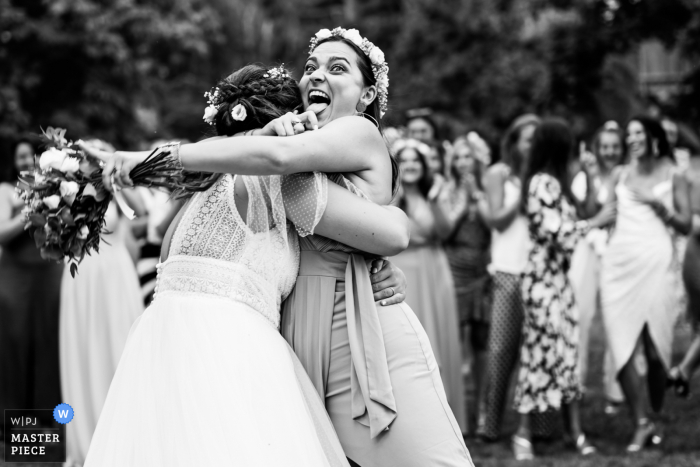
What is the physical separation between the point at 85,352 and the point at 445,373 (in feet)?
9.40

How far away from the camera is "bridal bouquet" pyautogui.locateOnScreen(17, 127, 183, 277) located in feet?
10.4

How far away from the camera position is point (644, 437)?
6.75m

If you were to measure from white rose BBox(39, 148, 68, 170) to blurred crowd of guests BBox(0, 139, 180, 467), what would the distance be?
3103 millimetres

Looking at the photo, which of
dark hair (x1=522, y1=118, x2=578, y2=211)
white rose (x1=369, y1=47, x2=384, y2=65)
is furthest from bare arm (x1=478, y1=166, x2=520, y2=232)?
white rose (x1=369, y1=47, x2=384, y2=65)

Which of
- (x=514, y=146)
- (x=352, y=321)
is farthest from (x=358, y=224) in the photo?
(x=514, y=146)

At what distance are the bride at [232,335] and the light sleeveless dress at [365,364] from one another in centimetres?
11

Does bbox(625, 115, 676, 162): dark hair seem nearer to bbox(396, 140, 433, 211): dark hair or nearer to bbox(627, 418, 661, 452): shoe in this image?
bbox(396, 140, 433, 211): dark hair

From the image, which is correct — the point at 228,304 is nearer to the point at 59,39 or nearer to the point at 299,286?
the point at 299,286

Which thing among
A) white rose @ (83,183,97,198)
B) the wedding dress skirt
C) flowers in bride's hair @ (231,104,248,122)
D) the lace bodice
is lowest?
the wedding dress skirt

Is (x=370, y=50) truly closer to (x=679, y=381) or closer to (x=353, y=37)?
(x=353, y=37)

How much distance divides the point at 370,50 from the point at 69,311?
383 centimetres

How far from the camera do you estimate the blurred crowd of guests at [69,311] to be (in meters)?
6.57

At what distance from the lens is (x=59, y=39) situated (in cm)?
1477

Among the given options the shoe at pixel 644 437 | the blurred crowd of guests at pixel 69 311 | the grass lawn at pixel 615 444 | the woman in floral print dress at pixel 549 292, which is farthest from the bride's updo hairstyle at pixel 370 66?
the shoe at pixel 644 437
